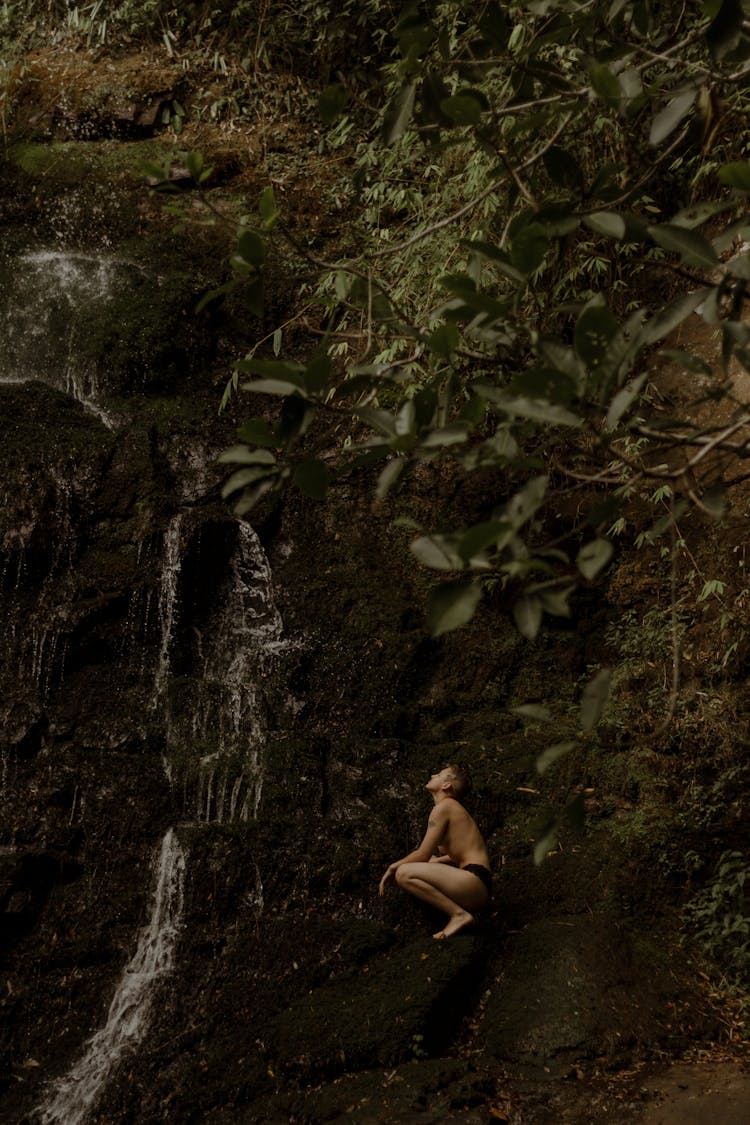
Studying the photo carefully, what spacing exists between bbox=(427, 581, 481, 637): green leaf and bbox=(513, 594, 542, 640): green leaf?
9 cm

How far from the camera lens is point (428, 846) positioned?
5.12 metres

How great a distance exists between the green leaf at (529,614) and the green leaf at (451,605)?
9cm

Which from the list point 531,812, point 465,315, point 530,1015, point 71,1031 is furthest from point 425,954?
point 465,315

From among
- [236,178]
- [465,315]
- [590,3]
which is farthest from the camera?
[236,178]

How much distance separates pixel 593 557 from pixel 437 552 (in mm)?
318

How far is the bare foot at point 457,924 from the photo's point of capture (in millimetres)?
4930

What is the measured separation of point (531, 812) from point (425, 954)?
1.30m

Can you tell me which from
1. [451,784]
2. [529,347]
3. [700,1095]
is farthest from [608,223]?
[700,1095]

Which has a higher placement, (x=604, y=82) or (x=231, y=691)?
(x=604, y=82)

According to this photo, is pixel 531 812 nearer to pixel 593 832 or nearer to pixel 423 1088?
pixel 593 832

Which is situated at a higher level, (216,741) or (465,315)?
(465,315)

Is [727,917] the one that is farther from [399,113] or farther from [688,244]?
[399,113]

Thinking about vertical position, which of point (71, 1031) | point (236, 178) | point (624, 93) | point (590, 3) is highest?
point (590, 3)

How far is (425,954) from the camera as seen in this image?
4.87 metres
